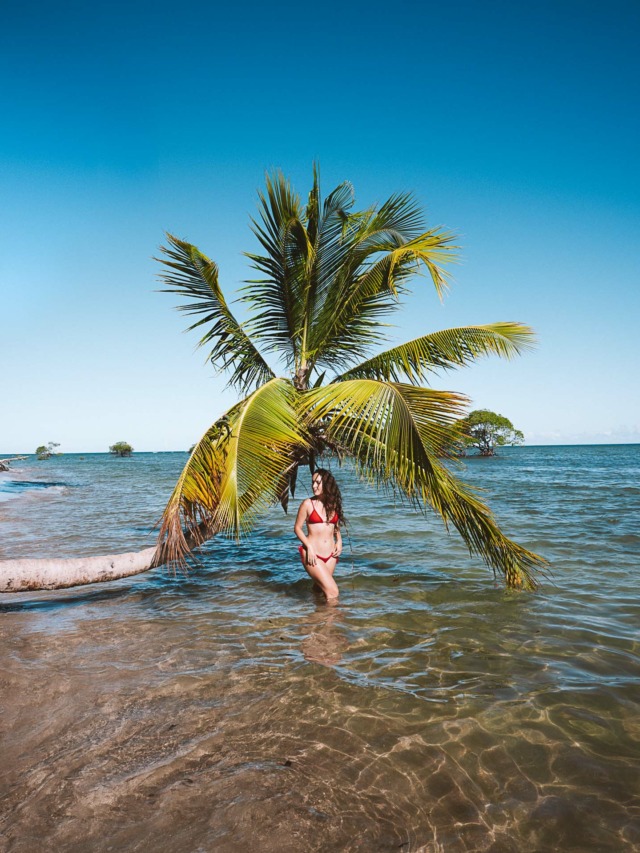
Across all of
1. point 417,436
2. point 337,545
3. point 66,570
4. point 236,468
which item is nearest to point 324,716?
point 236,468

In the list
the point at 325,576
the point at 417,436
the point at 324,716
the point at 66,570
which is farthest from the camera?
the point at 325,576

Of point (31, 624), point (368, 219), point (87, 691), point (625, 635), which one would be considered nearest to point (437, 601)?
point (625, 635)

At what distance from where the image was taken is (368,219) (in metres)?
8.28

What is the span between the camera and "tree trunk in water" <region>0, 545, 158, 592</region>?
18.9 ft

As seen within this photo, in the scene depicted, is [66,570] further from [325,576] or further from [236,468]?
[325,576]

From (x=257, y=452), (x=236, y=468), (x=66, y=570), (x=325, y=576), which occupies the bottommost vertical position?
(x=325, y=576)

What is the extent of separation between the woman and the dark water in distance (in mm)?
488

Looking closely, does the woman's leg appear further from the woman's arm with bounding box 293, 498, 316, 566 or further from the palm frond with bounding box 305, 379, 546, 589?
the palm frond with bounding box 305, 379, 546, 589

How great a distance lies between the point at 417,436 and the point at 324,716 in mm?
2829

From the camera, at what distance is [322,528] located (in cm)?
702

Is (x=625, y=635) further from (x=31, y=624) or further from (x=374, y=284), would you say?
(x=31, y=624)

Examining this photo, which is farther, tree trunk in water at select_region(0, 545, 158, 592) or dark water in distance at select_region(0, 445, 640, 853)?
tree trunk in water at select_region(0, 545, 158, 592)

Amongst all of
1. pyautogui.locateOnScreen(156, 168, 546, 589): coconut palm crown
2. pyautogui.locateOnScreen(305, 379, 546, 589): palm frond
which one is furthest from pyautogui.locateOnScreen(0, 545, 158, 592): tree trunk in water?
pyautogui.locateOnScreen(305, 379, 546, 589): palm frond

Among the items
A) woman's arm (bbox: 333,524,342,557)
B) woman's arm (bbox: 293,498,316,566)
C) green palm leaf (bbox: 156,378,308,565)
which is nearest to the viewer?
green palm leaf (bbox: 156,378,308,565)
